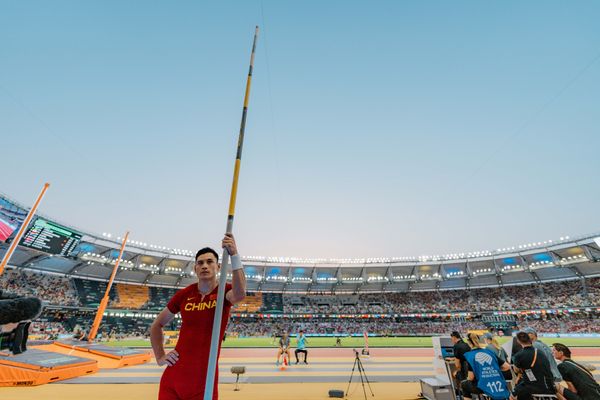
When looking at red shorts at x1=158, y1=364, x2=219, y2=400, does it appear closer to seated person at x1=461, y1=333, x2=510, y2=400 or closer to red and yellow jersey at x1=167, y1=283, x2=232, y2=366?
red and yellow jersey at x1=167, y1=283, x2=232, y2=366

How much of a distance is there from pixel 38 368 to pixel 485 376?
533 inches

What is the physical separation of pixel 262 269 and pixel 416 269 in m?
29.6

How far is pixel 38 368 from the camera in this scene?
377 inches

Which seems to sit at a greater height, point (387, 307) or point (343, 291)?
point (343, 291)

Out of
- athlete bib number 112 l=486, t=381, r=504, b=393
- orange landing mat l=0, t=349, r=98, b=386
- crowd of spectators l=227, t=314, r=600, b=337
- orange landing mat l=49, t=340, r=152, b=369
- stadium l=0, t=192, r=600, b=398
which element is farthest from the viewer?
crowd of spectators l=227, t=314, r=600, b=337

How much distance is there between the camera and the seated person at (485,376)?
5.46m

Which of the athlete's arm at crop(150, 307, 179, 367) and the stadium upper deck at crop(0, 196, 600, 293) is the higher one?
the stadium upper deck at crop(0, 196, 600, 293)

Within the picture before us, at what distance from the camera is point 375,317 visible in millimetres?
51094

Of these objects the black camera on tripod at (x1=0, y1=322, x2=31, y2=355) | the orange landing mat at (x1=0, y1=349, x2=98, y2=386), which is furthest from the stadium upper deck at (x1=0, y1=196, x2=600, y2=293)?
the black camera on tripod at (x1=0, y1=322, x2=31, y2=355)

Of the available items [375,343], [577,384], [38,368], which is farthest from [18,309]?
[375,343]

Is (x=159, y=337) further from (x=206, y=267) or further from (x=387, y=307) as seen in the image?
(x=387, y=307)

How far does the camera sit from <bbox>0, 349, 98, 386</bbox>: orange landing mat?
9188 millimetres

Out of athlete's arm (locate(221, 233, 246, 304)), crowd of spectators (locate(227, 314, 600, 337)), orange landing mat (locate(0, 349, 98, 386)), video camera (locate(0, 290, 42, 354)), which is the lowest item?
orange landing mat (locate(0, 349, 98, 386))

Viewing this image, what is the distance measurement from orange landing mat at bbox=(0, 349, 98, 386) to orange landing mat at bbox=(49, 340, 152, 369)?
7.49ft
